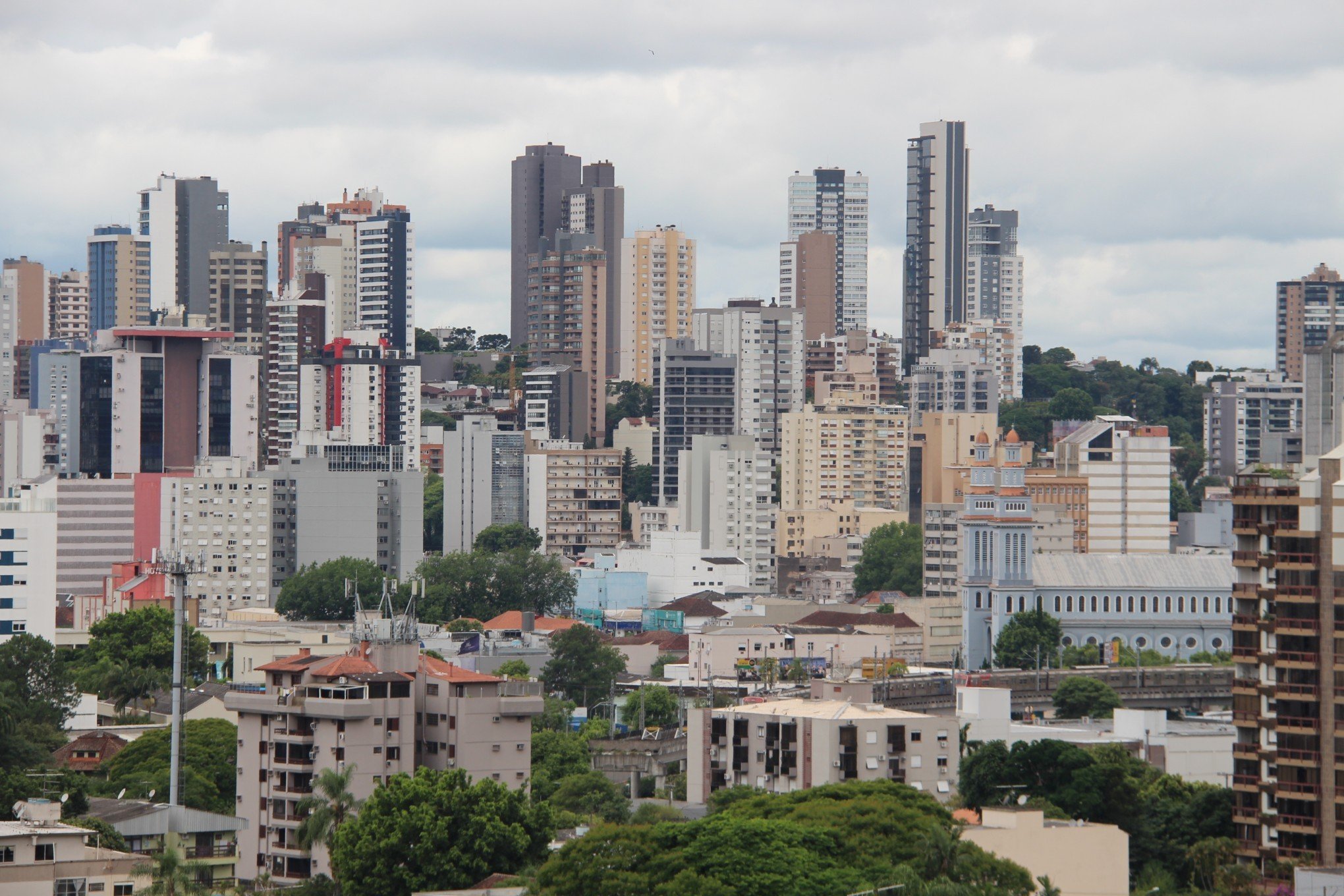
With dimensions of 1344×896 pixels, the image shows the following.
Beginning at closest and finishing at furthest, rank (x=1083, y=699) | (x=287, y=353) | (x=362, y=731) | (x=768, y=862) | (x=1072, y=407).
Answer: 1. (x=768, y=862)
2. (x=362, y=731)
3. (x=1083, y=699)
4. (x=287, y=353)
5. (x=1072, y=407)

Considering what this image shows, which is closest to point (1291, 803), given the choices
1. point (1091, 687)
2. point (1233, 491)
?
point (1233, 491)

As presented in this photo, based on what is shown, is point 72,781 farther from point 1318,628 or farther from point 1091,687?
point 1091,687

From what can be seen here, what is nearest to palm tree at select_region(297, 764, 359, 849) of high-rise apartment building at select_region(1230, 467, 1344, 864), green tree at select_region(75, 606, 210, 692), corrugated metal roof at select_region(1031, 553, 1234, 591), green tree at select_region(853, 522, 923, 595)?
high-rise apartment building at select_region(1230, 467, 1344, 864)

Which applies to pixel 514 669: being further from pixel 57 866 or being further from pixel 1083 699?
pixel 57 866

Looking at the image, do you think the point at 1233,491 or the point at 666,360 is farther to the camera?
the point at 666,360

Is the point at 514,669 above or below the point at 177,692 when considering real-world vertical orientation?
below

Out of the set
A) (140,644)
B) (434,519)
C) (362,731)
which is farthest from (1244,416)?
(362,731)

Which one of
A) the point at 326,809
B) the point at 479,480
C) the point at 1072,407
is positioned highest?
the point at 1072,407

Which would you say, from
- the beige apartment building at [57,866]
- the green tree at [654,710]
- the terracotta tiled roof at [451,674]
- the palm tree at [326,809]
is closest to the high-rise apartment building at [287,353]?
the green tree at [654,710]
